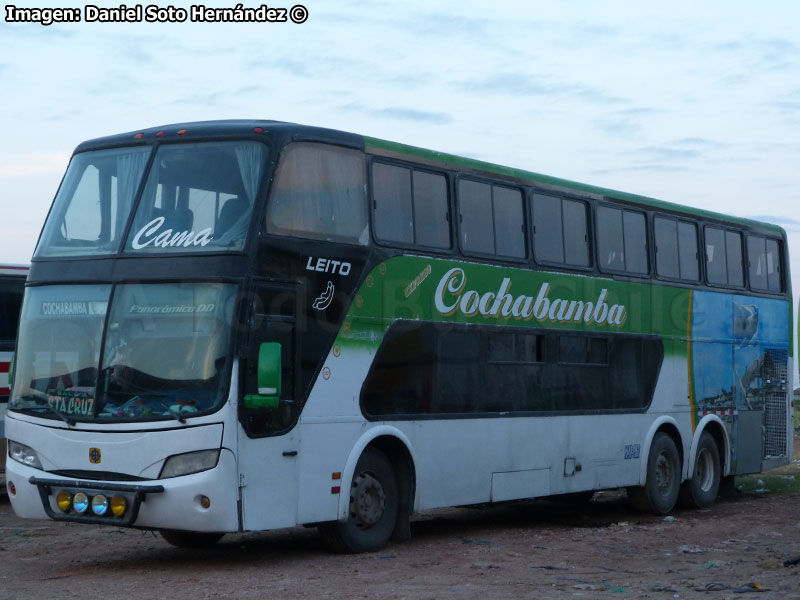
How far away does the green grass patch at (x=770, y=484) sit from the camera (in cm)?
2016

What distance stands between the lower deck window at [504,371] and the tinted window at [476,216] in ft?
2.90

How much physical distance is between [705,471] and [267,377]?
31.2 ft

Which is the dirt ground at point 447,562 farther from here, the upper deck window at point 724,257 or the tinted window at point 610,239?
the upper deck window at point 724,257

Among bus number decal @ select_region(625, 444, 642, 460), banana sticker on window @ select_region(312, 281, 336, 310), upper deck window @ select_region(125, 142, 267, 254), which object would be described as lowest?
bus number decal @ select_region(625, 444, 642, 460)

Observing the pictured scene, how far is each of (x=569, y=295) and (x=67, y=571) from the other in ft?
21.9

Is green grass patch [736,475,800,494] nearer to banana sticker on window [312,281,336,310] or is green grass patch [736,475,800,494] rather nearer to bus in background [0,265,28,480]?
banana sticker on window [312,281,336,310]

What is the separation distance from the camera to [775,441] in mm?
19391

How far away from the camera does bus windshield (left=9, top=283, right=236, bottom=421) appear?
10625mm

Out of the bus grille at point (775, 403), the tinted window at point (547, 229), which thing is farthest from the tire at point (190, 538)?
the bus grille at point (775, 403)

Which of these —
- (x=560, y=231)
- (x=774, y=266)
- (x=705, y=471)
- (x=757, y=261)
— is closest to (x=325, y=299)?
(x=560, y=231)

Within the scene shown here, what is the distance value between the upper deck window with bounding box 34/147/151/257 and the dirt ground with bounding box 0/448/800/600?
2.88m

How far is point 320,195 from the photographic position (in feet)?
38.2

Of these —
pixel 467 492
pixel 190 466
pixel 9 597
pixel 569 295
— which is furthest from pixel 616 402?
pixel 9 597

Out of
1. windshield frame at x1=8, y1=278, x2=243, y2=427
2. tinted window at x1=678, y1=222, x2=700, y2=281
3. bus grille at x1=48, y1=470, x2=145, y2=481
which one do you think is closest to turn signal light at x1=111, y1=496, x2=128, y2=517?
bus grille at x1=48, y1=470, x2=145, y2=481
